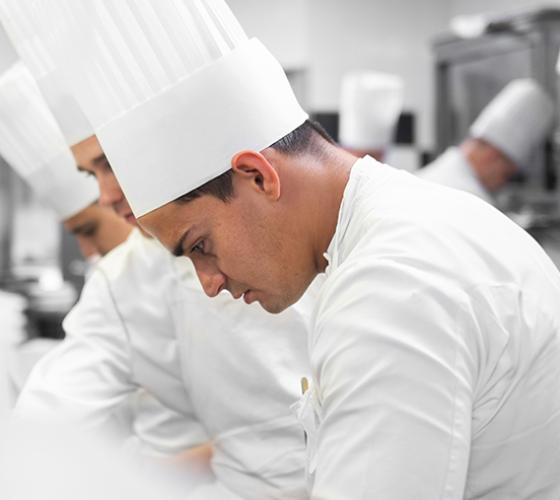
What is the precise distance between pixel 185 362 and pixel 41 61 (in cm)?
60

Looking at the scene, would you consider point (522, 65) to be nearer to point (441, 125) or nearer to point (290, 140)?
point (441, 125)

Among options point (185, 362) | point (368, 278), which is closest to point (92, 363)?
point (185, 362)

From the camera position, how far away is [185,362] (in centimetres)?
172

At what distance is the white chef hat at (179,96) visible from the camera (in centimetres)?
113

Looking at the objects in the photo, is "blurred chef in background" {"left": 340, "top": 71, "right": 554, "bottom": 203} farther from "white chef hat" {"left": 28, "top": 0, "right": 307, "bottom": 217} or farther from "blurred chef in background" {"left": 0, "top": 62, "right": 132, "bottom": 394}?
"white chef hat" {"left": 28, "top": 0, "right": 307, "bottom": 217}

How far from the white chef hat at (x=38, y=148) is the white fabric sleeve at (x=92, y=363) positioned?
41cm

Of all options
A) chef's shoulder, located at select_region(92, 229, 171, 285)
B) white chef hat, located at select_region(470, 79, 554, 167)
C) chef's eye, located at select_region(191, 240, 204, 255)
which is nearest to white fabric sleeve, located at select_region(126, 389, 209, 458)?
chef's shoulder, located at select_region(92, 229, 171, 285)

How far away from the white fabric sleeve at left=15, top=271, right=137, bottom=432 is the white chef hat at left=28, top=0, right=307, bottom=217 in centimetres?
66

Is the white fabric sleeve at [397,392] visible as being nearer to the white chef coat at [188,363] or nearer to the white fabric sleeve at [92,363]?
the white chef coat at [188,363]

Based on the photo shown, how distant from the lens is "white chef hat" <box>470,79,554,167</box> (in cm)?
354

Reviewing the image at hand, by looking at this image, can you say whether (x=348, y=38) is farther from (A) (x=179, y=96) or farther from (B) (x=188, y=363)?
(A) (x=179, y=96)

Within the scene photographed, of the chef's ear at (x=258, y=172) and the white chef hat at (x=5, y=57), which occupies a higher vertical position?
the chef's ear at (x=258, y=172)

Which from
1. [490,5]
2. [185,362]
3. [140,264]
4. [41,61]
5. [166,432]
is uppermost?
[41,61]

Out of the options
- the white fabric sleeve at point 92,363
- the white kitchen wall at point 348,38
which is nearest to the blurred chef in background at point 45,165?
the white fabric sleeve at point 92,363
